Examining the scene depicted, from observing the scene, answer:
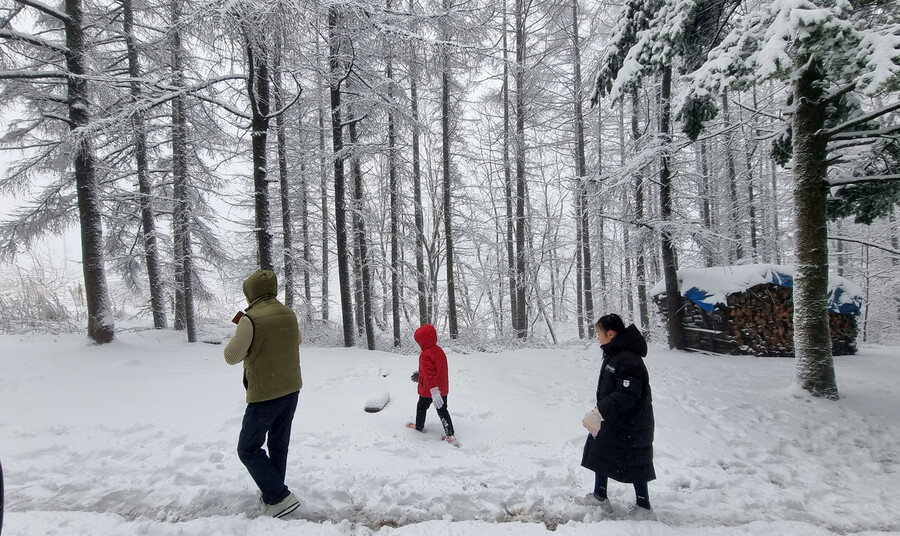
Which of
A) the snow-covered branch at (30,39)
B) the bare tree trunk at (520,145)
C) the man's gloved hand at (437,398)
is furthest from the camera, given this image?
the bare tree trunk at (520,145)

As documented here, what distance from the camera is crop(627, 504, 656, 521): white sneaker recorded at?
3117mm

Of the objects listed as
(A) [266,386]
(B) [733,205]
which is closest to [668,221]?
(A) [266,386]

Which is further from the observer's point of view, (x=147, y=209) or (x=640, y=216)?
(x=640, y=216)

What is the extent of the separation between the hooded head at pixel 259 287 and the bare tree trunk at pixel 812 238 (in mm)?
7458

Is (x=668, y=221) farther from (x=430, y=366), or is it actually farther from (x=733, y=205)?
(x=733, y=205)

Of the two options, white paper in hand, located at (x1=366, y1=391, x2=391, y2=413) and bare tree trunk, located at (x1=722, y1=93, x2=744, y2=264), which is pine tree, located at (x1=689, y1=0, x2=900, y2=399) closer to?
white paper in hand, located at (x1=366, y1=391, x2=391, y2=413)

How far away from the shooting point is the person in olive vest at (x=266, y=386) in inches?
117

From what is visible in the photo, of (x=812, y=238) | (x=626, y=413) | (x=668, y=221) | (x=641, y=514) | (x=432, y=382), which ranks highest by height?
(x=668, y=221)

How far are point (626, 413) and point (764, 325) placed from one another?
8.47 metres

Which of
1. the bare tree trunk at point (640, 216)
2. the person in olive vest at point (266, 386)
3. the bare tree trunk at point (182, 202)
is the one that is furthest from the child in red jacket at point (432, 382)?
the bare tree trunk at point (182, 202)

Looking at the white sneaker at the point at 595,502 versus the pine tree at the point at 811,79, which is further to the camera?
the pine tree at the point at 811,79

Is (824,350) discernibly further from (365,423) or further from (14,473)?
(14,473)

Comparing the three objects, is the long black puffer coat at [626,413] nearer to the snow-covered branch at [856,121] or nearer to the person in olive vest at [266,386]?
the person in olive vest at [266,386]

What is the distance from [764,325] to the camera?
8.98m
